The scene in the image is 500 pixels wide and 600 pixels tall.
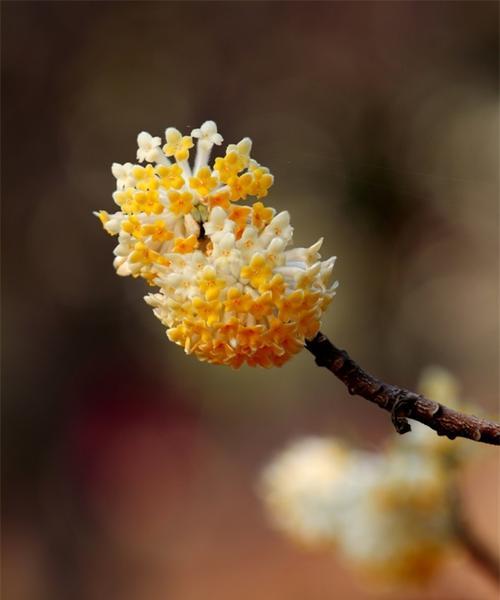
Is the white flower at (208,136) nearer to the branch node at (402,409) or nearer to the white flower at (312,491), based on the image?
the branch node at (402,409)

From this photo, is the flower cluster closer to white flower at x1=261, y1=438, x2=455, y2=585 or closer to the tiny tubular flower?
the tiny tubular flower

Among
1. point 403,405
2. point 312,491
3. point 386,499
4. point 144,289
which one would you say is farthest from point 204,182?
point 144,289

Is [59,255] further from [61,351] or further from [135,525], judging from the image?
[135,525]

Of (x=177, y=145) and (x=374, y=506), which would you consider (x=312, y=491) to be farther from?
(x=177, y=145)

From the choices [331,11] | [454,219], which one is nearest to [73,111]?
[331,11]

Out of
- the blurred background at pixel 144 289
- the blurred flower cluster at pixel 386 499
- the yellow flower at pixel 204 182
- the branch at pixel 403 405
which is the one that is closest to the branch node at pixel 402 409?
the branch at pixel 403 405
